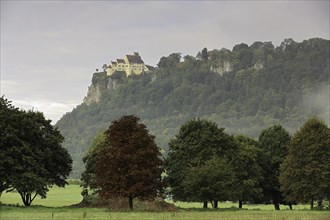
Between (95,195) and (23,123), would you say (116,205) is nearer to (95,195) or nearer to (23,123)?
(95,195)

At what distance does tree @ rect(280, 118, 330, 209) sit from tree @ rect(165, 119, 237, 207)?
8.86 metres

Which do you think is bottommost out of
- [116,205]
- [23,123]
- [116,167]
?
[116,205]

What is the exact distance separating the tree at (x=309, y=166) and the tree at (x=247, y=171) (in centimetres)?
446

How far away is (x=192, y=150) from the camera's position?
7219 cm

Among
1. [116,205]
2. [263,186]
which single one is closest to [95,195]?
[116,205]

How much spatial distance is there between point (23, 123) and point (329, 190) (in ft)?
133

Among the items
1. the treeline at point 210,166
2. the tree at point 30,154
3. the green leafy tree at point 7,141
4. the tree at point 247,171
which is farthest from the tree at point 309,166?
the green leafy tree at point 7,141

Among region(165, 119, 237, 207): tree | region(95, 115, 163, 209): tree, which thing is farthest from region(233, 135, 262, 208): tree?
region(95, 115, 163, 209): tree

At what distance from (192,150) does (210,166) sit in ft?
22.6

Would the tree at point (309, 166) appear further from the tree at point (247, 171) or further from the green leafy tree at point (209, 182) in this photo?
the green leafy tree at point (209, 182)

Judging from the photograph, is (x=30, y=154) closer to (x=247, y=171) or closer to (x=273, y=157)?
(x=247, y=171)

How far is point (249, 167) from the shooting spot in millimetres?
75062

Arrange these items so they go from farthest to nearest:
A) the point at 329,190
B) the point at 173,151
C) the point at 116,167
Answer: the point at 173,151 → the point at 329,190 → the point at 116,167

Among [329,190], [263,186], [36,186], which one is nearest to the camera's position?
[36,186]
